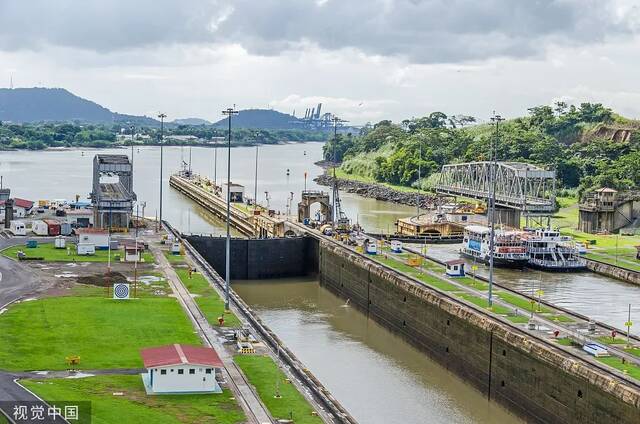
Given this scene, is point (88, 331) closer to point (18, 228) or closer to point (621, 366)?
point (621, 366)

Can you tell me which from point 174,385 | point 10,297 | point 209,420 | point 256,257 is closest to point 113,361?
point 174,385

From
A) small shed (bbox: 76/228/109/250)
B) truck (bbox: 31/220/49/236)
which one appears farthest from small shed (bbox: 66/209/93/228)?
small shed (bbox: 76/228/109/250)

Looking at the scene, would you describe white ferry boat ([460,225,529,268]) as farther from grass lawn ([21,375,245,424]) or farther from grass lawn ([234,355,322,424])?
grass lawn ([21,375,245,424])

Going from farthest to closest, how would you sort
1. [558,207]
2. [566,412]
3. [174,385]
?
1. [558,207]
2. [566,412]
3. [174,385]

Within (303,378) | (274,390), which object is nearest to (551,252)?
(303,378)

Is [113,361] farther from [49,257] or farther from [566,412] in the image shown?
[49,257]

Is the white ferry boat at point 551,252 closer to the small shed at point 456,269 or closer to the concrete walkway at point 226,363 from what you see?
the small shed at point 456,269
